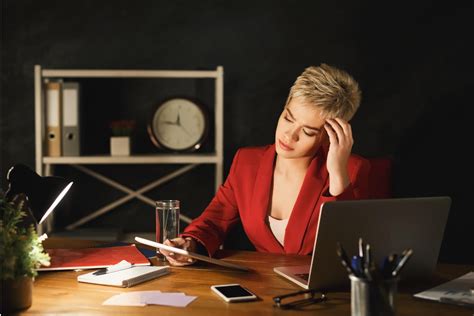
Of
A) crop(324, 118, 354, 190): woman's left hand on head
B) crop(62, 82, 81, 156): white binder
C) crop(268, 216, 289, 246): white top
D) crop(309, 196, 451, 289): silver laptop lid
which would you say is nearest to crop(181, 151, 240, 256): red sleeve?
crop(268, 216, 289, 246): white top

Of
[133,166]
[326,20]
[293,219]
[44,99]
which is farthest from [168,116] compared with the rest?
[293,219]

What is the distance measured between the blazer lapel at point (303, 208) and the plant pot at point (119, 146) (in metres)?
1.10

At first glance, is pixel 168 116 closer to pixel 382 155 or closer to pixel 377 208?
pixel 382 155

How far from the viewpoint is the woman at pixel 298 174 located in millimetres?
2121

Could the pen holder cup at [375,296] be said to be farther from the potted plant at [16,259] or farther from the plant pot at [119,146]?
the plant pot at [119,146]

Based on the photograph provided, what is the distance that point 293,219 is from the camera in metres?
2.13

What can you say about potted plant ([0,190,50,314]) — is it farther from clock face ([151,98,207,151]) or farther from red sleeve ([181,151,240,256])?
clock face ([151,98,207,151])

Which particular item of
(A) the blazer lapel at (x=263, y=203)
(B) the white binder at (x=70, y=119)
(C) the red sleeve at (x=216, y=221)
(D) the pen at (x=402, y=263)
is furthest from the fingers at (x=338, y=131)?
(B) the white binder at (x=70, y=119)

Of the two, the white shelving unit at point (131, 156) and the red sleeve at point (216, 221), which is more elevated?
the white shelving unit at point (131, 156)

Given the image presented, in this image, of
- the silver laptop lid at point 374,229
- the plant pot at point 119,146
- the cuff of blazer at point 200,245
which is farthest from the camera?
the plant pot at point 119,146

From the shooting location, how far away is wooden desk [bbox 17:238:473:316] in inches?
53.2

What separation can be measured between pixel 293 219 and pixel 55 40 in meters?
1.71

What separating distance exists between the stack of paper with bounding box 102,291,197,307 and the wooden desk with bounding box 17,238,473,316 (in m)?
0.02

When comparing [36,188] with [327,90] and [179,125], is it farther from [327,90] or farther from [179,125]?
[179,125]
